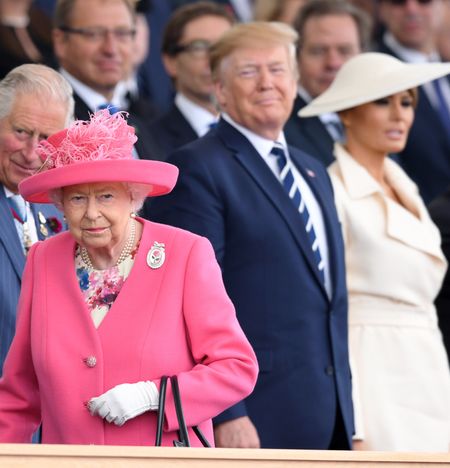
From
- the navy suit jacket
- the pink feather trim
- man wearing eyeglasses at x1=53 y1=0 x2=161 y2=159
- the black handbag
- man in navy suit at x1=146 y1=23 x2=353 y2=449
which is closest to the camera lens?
the black handbag

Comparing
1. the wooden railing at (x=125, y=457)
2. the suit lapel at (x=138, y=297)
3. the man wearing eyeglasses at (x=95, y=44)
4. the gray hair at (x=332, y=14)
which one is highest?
the gray hair at (x=332, y=14)

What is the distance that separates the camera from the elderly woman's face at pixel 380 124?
642 centimetres

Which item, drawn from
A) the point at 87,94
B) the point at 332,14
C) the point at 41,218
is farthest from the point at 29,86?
the point at 332,14

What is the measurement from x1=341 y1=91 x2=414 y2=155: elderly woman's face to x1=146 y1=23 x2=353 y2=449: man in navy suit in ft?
2.42

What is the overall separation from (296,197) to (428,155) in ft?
8.43

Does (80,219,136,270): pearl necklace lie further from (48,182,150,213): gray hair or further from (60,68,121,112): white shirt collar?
(60,68,121,112): white shirt collar

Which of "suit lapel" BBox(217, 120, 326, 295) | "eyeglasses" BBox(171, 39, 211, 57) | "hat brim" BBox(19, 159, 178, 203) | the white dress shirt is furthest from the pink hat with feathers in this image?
"eyeglasses" BBox(171, 39, 211, 57)

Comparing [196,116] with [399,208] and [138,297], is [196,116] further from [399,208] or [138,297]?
[138,297]

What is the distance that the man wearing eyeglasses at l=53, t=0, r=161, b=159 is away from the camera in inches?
272

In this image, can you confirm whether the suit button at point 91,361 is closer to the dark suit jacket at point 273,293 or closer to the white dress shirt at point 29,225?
the white dress shirt at point 29,225

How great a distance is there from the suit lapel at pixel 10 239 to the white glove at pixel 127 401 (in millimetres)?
1090

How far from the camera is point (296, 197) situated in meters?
5.75

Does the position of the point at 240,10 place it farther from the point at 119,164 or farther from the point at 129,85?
the point at 119,164

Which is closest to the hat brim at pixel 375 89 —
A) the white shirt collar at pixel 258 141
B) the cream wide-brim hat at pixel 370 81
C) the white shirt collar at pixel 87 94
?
the cream wide-brim hat at pixel 370 81
